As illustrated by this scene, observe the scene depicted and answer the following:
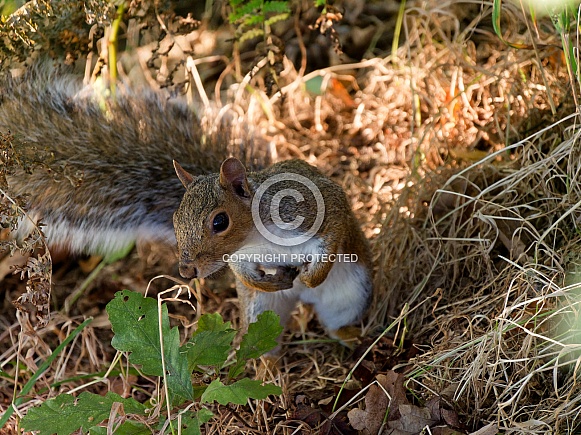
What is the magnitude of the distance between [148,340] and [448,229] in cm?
123

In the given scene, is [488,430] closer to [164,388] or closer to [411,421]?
[411,421]

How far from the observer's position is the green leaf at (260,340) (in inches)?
76.5

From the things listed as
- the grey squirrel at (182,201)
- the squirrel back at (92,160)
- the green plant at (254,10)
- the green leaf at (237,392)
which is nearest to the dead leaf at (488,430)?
the green leaf at (237,392)

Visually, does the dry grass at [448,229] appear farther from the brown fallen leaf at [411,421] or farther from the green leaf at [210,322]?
the green leaf at [210,322]

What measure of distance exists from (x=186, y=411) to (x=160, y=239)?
2.57 ft

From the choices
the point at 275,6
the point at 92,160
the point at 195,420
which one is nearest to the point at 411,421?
the point at 195,420

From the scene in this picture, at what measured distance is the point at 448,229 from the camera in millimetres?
2516

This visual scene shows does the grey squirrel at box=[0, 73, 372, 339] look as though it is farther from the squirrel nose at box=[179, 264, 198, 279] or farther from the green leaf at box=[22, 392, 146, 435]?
the green leaf at box=[22, 392, 146, 435]

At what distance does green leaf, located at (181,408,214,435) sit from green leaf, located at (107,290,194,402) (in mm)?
49

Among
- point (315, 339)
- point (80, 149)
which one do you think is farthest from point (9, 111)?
point (315, 339)

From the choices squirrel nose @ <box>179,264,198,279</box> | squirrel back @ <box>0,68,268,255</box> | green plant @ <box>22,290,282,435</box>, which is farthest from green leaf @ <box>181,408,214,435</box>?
squirrel back @ <box>0,68,268,255</box>

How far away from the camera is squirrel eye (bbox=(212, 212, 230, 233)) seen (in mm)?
1943

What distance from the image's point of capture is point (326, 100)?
3393 millimetres

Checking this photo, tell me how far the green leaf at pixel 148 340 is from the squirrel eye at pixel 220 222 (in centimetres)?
28
